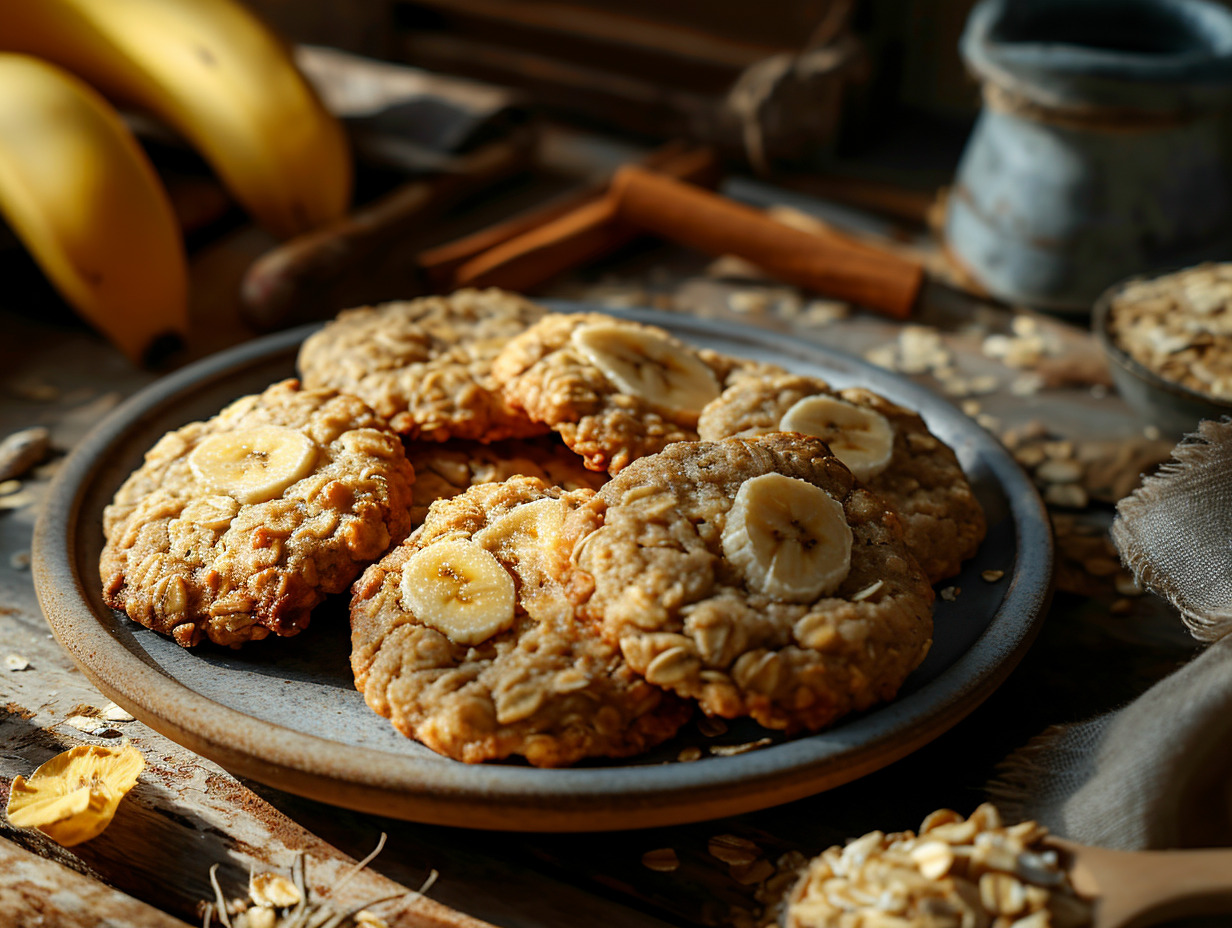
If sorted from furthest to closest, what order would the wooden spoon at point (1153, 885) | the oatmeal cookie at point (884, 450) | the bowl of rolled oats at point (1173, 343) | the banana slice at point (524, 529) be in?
the bowl of rolled oats at point (1173, 343), the oatmeal cookie at point (884, 450), the banana slice at point (524, 529), the wooden spoon at point (1153, 885)

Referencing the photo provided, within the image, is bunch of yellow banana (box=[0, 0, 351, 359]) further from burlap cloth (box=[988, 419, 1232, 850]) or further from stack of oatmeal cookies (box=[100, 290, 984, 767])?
burlap cloth (box=[988, 419, 1232, 850])

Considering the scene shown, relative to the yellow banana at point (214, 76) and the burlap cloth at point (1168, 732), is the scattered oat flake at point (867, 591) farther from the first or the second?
the yellow banana at point (214, 76)

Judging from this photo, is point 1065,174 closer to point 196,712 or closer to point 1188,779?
point 1188,779

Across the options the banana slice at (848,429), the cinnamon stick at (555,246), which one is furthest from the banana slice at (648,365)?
the cinnamon stick at (555,246)

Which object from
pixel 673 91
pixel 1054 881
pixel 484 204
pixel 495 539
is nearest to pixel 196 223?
pixel 484 204

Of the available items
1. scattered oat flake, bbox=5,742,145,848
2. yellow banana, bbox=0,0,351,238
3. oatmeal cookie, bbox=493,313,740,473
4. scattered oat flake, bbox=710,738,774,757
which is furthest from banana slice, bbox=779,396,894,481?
yellow banana, bbox=0,0,351,238

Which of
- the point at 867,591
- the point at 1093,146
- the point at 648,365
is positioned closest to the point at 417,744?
the point at 867,591
